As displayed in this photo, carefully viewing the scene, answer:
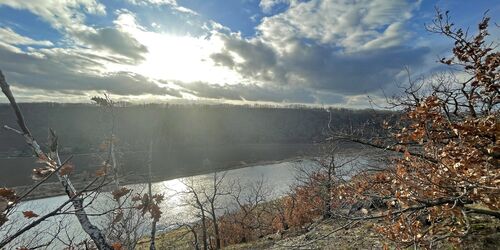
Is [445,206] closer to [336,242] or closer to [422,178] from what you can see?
[422,178]

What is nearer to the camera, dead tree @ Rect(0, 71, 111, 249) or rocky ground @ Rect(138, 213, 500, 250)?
dead tree @ Rect(0, 71, 111, 249)

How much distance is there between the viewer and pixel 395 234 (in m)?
5.84

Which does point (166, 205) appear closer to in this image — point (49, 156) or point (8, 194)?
point (49, 156)

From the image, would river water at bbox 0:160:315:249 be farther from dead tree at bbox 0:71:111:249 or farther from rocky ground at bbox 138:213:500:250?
dead tree at bbox 0:71:111:249

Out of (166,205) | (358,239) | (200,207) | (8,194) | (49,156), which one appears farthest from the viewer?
(166,205)

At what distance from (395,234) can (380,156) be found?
4.65 m

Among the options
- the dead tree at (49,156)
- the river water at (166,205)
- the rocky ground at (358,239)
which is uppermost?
the dead tree at (49,156)

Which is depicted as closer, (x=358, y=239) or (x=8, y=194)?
(x=8, y=194)

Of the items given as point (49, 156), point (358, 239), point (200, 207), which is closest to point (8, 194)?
point (49, 156)

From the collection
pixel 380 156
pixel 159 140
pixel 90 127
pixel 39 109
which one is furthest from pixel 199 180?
pixel 39 109

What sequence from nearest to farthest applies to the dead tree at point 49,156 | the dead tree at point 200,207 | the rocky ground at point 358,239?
the dead tree at point 49,156, the rocky ground at point 358,239, the dead tree at point 200,207

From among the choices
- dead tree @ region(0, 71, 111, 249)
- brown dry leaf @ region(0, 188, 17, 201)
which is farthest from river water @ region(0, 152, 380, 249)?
brown dry leaf @ region(0, 188, 17, 201)

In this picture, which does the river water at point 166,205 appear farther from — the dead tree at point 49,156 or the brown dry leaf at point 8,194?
the brown dry leaf at point 8,194

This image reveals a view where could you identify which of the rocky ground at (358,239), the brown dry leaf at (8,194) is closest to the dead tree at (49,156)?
the brown dry leaf at (8,194)
